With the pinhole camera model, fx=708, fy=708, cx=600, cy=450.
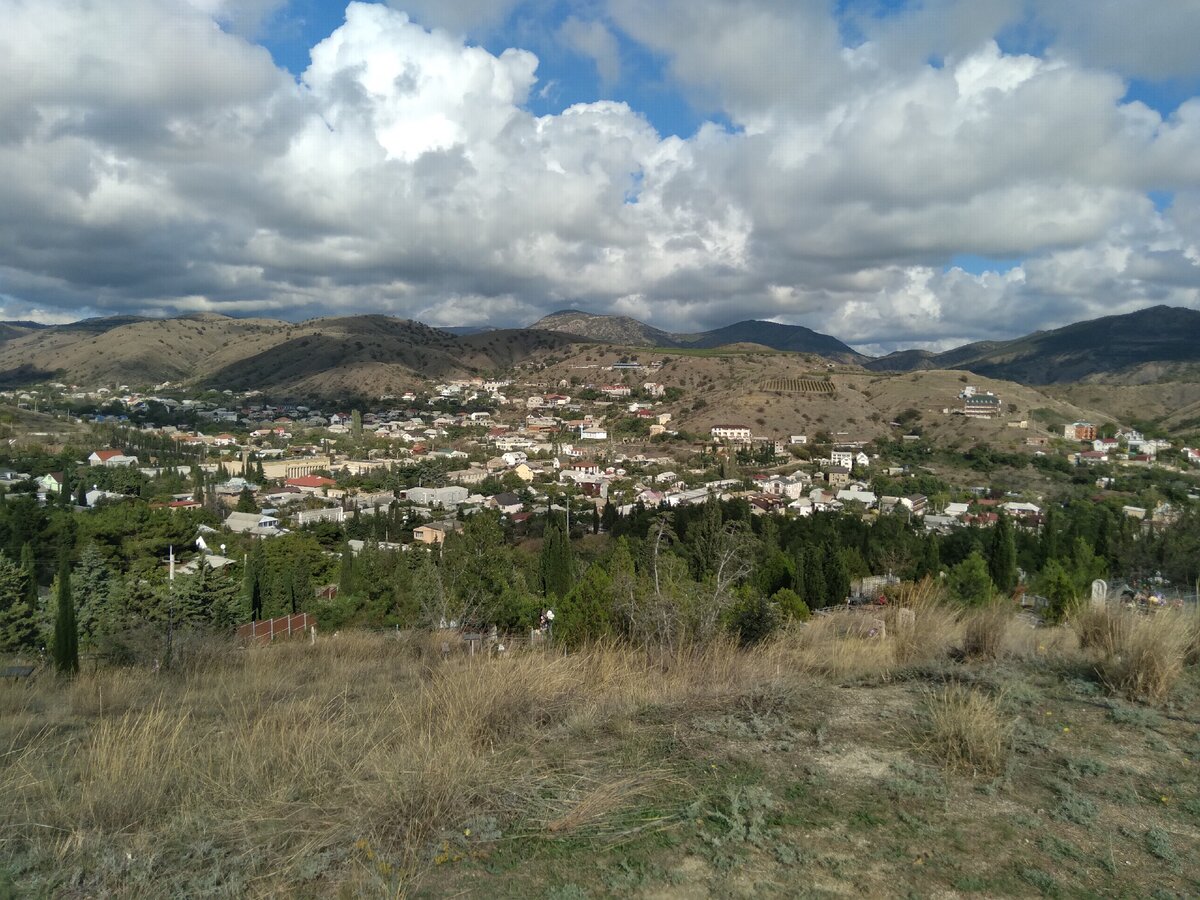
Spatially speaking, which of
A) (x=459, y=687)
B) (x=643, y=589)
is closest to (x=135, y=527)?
(x=643, y=589)

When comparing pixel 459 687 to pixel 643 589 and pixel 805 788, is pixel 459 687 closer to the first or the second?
pixel 805 788

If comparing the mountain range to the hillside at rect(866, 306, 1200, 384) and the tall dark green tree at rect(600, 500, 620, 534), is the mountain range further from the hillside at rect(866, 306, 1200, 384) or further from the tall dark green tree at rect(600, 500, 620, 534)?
the tall dark green tree at rect(600, 500, 620, 534)

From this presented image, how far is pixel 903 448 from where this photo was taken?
218 feet

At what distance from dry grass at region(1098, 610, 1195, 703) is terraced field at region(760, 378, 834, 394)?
82.9 meters

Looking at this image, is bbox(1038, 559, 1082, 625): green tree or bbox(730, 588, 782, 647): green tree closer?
bbox(730, 588, 782, 647): green tree

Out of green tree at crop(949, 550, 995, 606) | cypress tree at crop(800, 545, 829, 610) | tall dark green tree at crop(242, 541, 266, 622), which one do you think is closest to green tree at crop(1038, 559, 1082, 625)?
green tree at crop(949, 550, 995, 606)

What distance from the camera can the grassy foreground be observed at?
2.03 m

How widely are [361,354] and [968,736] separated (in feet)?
448

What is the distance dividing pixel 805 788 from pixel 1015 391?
309 feet

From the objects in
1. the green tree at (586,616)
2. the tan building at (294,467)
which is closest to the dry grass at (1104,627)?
the green tree at (586,616)

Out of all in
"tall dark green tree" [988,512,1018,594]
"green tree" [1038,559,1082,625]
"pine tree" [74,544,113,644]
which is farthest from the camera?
"tall dark green tree" [988,512,1018,594]

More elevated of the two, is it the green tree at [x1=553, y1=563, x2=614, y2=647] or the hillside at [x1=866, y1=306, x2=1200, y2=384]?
→ the hillside at [x1=866, y1=306, x2=1200, y2=384]

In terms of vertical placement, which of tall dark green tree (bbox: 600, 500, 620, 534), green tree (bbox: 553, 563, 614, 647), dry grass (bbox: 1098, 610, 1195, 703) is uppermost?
dry grass (bbox: 1098, 610, 1195, 703)

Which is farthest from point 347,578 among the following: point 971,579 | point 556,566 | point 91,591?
point 971,579
